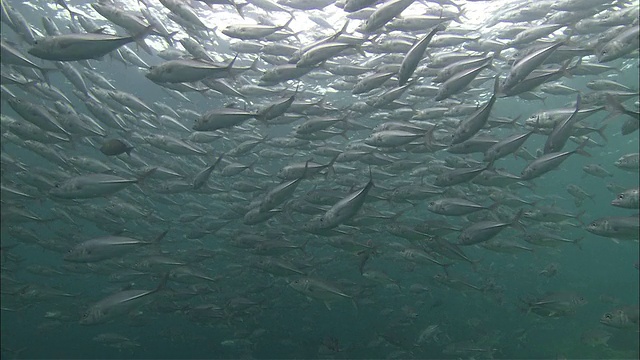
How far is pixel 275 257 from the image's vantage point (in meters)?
9.07

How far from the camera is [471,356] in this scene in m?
11.6

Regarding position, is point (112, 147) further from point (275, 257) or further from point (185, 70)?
point (275, 257)

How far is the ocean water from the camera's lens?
10.1 meters

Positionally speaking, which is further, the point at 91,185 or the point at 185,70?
the point at 91,185

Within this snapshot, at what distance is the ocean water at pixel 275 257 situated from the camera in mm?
10055

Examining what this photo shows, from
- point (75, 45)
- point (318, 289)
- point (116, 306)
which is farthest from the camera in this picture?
point (318, 289)

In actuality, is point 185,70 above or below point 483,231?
above

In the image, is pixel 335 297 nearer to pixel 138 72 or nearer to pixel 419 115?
pixel 419 115

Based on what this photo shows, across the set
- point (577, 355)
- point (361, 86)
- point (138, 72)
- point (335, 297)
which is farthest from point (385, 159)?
point (577, 355)

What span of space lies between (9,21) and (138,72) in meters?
15.0

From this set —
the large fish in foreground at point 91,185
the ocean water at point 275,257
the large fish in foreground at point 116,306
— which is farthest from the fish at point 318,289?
the large fish in foreground at point 91,185

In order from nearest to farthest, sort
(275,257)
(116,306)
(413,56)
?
(413,56), (116,306), (275,257)

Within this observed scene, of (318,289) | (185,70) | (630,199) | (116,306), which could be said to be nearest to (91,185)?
(116,306)

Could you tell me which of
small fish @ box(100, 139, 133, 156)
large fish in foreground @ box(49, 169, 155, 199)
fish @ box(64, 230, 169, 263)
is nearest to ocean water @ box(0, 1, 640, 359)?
fish @ box(64, 230, 169, 263)
